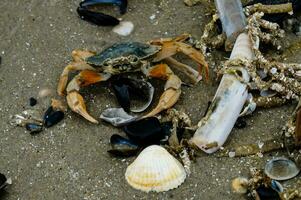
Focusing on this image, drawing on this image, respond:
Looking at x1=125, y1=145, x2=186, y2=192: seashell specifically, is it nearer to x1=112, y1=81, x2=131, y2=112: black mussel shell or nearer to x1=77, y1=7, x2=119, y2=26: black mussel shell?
x1=112, y1=81, x2=131, y2=112: black mussel shell

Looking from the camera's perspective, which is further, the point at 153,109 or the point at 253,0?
the point at 253,0

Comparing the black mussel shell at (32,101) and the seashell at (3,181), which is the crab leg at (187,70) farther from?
the seashell at (3,181)

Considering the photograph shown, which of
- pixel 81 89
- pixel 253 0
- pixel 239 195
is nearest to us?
pixel 239 195

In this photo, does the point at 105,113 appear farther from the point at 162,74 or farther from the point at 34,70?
the point at 34,70

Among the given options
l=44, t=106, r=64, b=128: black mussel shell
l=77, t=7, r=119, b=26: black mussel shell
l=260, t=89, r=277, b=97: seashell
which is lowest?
l=260, t=89, r=277, b=97: seashell

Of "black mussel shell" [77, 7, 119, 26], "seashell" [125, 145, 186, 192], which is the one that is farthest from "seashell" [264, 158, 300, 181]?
"black mussel shell" [77, 7, 119, 26]

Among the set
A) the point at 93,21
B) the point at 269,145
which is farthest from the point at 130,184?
the point at 93,21
